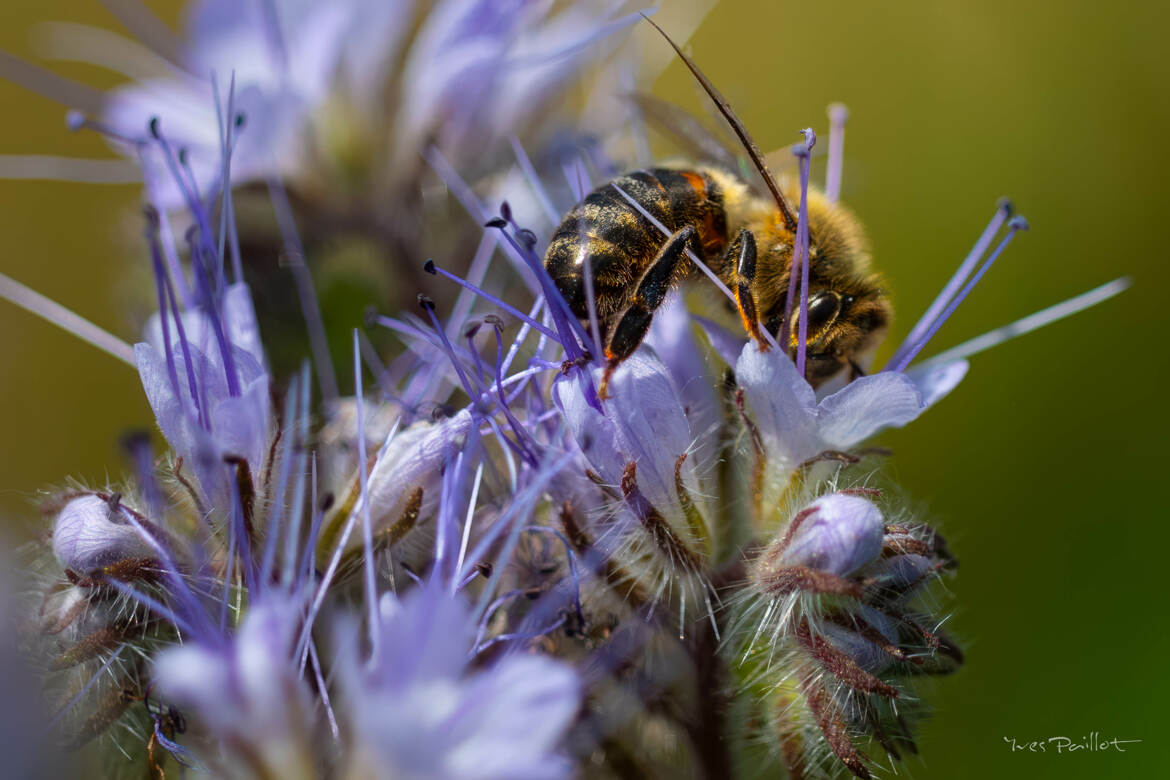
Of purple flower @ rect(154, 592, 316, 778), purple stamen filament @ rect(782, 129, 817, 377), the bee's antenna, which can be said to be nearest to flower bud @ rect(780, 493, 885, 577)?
purple stamen filament @ rect(782, 129, 817, 377)

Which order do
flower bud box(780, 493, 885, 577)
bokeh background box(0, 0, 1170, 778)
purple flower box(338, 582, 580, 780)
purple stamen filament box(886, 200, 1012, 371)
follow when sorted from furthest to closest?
bokeh background box(0, 0, 1170, 778) < purple stamen filament box(886, 200, 1012, 371) < flower bud box(780, 493, 885, 577) < purple flower box(338, 582, 580, 780)

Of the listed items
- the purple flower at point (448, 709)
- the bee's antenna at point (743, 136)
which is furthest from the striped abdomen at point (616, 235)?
the purple flower at point (448, 709)

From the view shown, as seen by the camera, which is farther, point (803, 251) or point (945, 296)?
point (945, 296)

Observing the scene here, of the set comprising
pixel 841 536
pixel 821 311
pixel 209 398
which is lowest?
pixel 841 536

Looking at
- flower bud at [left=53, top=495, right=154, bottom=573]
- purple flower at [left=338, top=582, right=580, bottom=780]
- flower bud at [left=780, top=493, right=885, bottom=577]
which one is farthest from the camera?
flower bud at [left=53, top=495, right=154, bottom=573]

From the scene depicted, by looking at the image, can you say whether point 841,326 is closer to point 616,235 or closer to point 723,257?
point 723,257

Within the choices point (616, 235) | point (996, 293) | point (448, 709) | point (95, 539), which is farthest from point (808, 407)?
point (996, 293)

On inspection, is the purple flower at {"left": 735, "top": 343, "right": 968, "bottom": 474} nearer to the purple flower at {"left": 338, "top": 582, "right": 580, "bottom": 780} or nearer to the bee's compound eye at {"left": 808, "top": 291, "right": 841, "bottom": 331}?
the bee's compound eye at {"left": 808, "top": 291, "right": 841, "bottom": 331}
